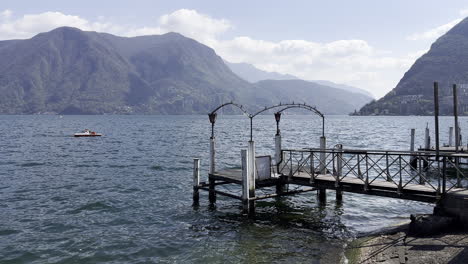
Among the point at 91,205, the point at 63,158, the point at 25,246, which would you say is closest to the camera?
the point at 25,246

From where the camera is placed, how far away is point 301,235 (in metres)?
15.4

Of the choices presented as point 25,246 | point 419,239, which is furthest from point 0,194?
point 419,239

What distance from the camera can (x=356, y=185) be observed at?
1614 cm

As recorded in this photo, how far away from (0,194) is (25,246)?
11523 millimetres

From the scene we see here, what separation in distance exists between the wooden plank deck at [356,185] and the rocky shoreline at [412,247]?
4.71 ft

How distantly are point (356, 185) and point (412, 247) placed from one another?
15.7 feet

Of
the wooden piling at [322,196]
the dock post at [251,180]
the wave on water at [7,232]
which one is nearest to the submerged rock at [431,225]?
the dock post at [251,180]

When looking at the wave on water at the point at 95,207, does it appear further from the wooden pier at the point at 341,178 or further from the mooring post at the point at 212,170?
the mooring post at the point at 212,170

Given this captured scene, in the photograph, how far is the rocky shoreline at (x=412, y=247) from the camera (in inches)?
415

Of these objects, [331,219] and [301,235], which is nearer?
[301,235]

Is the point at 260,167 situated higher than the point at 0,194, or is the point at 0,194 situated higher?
the point at 260,167

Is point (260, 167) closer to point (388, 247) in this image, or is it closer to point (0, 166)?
point (388, 247)

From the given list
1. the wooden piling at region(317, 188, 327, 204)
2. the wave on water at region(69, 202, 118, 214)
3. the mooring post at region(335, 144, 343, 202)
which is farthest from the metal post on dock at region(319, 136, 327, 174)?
the wave on water at region(69, 202, 118, 214)

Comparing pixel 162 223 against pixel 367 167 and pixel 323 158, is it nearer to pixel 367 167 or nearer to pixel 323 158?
pixel 323 158
